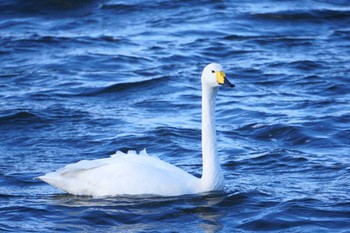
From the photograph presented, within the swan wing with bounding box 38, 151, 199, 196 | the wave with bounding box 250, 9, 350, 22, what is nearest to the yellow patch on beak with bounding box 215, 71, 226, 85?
the swan wing with bounding box 38, 151, 199, 196

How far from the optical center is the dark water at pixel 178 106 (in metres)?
9.61

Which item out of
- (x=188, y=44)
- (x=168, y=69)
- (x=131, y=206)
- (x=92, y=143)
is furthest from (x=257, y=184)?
(x=188, y=44)

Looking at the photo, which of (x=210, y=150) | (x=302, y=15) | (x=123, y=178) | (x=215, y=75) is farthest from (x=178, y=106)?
(x=302, y=15)

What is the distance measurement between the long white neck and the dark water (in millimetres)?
169

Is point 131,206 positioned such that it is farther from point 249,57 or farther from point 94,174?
point 249,57

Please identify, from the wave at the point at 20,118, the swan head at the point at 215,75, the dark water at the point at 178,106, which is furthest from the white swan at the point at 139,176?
the wave at the point at 20,118

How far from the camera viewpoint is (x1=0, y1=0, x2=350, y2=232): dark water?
961cm

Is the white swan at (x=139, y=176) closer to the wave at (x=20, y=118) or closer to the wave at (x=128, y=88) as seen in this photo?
the wave at (x=20, y=118)

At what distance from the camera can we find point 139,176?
32.3ft

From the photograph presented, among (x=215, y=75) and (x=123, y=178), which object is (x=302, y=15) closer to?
(x=215, y=75)

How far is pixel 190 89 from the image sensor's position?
15.6m

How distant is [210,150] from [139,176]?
33.1 inches

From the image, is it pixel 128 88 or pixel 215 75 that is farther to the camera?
pixel 128 88

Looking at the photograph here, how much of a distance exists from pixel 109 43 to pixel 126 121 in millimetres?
4935
